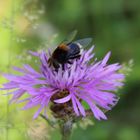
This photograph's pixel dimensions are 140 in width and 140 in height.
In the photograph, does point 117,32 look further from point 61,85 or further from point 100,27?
point 61,85

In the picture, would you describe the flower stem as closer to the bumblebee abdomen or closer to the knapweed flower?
the knapweed flower

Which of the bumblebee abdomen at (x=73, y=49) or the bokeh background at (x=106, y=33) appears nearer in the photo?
the bumblebee abdomen at (x=73, y=49)

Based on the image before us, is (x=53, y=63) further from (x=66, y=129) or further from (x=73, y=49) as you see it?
(x=66, y=129)

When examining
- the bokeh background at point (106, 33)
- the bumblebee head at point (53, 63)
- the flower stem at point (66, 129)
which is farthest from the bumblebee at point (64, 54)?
the bokeh background at point (106, 33)

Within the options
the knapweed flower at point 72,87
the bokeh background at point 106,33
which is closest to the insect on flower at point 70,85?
the knapweed flower at point 72,87

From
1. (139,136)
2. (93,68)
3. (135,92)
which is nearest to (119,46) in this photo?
(135,92)

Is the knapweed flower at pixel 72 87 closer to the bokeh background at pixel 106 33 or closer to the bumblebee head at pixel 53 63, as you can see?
the bumblebee head at pixel 53 63

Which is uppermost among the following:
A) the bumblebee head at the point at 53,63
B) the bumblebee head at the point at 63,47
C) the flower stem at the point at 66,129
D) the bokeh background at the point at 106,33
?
the bumblebee head at the point at 63,47

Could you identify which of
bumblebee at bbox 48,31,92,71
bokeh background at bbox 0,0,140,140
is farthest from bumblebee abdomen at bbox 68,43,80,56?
bokeh background at bbox 0,0,140,140

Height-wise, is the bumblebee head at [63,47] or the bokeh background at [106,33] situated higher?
the bumblebee head at [63,47]
